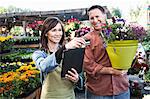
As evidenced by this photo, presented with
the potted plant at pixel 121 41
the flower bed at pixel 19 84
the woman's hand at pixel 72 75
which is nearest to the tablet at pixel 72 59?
the woman's hand at pixel 72 75

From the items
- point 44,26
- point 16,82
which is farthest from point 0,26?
point 44,26

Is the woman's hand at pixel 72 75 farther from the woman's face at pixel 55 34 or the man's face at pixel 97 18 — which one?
the man's face at pixel 97 18

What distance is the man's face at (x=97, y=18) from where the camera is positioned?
5.37ft

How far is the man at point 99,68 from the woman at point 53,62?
16 cm

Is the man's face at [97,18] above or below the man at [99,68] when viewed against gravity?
above

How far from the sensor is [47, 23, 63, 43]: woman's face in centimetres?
159

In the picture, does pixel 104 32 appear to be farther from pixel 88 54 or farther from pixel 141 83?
pixel 141 83

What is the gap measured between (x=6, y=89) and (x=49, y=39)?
1.71 metres

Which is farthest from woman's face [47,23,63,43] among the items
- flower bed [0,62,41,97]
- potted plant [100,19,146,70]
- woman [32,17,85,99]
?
flower bed [0,62,41,97]

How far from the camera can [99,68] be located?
1614 mm

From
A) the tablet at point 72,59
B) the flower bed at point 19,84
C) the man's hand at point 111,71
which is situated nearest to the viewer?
the tablet at point 72,59

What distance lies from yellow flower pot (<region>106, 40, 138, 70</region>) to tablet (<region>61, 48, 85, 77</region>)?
16 centimetres

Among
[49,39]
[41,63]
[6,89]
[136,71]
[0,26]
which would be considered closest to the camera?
[41,63]

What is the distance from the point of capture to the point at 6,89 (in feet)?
10.2
